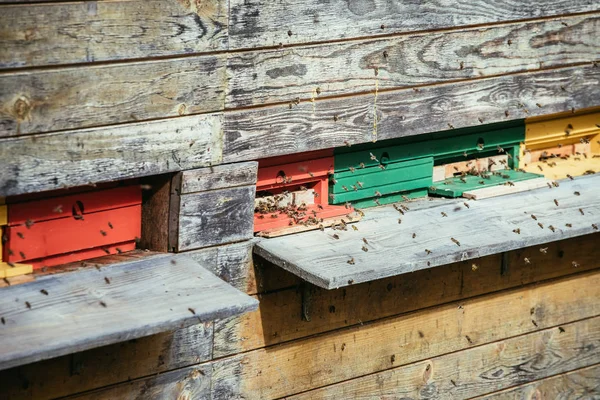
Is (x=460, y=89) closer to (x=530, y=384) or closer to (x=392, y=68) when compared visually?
(x=392, y=68)

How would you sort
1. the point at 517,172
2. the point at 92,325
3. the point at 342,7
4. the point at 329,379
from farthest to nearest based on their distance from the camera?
the point at 517,172
the point at 329,379
the point at 342,7
the point at 92,325

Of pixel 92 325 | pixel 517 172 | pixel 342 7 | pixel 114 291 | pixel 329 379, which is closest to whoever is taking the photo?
pixel 92 325

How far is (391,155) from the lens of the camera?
14.3 feet

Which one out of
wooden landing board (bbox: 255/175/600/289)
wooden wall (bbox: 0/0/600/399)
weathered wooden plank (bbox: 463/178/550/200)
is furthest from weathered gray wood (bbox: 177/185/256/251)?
weathered wooden plank (bbox: 463/178/550/200)

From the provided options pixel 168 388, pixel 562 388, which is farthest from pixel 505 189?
pixel 168 388

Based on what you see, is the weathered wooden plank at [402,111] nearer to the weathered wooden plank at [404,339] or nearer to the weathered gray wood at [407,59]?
the weathered gray wood at [407,59]

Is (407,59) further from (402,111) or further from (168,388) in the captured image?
(168,388)

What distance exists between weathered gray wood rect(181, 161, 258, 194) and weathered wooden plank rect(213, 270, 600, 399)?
2.41 feet

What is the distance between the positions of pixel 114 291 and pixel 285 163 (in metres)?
1.07

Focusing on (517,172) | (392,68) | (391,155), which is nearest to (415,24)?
(392,68)

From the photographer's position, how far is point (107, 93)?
3.34 meters

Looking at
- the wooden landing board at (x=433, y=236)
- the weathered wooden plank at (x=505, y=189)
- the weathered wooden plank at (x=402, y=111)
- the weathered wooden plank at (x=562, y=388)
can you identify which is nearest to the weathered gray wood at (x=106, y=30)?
the weathered wooden plank at (x=402, y=111)

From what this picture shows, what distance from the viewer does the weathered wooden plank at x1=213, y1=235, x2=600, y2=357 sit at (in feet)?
13.0

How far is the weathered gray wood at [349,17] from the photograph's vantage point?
3.64 meters
